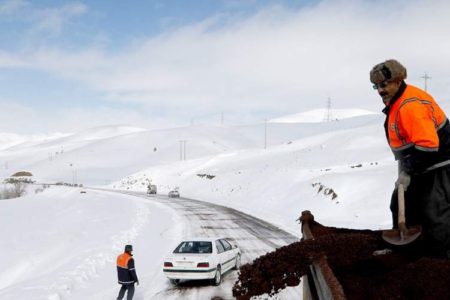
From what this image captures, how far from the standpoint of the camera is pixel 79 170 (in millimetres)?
158000

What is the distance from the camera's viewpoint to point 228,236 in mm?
22953

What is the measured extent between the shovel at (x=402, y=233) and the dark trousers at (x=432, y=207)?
0.06 m

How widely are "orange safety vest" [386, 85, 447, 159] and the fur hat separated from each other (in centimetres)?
9

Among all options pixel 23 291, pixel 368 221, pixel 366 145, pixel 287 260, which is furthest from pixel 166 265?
pixel 366 145

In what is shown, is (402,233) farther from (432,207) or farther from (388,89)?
(388,89)

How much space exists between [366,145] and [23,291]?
190 ft

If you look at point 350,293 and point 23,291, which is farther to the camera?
point 23,291

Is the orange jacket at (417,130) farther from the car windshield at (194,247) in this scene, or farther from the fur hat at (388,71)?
the car windshield at (194,247)

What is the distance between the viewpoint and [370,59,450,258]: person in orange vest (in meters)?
2.43

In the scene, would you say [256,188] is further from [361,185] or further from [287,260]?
[287,260]

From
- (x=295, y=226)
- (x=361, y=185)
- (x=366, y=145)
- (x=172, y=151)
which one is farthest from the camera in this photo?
(x=172, y=151)

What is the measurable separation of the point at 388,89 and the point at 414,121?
14.0 inches

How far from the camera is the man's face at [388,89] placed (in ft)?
9.02

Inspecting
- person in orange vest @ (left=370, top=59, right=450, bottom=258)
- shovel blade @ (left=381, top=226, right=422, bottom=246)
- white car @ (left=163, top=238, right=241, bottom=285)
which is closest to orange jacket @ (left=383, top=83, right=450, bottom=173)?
person in orange vest @ (left=370, top=59, right=450, bottom=258)
